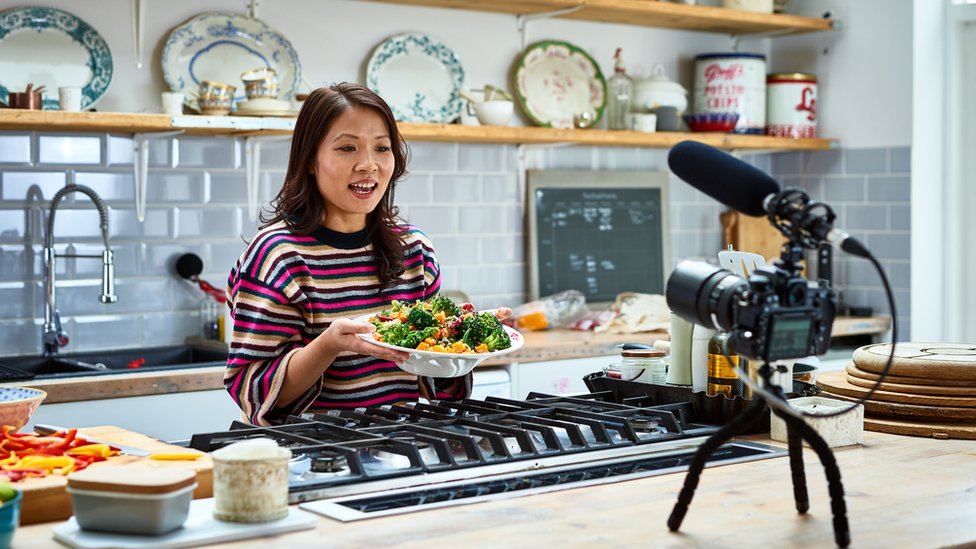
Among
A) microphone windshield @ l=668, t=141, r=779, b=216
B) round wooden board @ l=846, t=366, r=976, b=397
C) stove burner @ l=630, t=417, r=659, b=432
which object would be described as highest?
microphone windshield @ l=668, t=141, r=779, b=216

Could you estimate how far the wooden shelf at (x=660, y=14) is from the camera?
14.7ft

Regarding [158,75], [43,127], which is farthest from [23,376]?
[158,75]

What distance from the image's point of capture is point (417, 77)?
4473mm

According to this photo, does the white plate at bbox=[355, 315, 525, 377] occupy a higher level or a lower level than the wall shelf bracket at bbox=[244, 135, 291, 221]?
lower

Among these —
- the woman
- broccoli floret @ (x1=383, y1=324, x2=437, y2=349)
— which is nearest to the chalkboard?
the woman

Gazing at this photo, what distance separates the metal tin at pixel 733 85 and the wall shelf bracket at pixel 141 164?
2298mm

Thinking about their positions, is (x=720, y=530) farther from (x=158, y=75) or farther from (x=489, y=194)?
(x=489, y=194)

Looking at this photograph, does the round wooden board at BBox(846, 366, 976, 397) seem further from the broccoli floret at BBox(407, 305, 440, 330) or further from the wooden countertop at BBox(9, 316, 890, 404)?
the wooden countertop at BBox(9, 316, 890, 404)

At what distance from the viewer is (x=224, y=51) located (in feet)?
13.2

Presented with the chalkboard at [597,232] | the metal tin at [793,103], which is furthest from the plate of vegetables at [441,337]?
the metal tin at [793,103]

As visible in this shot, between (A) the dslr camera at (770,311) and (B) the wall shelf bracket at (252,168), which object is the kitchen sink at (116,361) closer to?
(B) the wall shelf bracket at (252,168)

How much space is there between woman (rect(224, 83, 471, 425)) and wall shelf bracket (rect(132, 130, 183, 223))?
4.19 ft

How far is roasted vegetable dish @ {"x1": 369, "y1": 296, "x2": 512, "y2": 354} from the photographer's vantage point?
230cm

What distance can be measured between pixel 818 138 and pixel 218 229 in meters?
2.64
